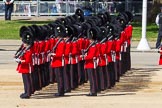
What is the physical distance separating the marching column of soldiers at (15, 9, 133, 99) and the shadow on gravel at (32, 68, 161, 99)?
6.6 inches

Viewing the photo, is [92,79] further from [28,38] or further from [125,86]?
[125,86]

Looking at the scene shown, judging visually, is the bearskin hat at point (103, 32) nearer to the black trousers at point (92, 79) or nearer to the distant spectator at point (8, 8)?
the black trousers at point (92, 79)

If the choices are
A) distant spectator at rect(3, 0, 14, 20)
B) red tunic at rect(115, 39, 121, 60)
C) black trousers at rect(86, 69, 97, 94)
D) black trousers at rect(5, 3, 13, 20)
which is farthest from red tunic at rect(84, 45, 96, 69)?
black trousers at rect(5, 3, 13, 20)

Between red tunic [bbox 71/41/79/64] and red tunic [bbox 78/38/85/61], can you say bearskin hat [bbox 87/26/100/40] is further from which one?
red tunic [bbox 78/38/85/61]

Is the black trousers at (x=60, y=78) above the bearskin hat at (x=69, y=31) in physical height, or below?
below

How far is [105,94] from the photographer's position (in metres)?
17.5

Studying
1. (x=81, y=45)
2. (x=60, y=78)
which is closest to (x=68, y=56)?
(x=60, y=78)

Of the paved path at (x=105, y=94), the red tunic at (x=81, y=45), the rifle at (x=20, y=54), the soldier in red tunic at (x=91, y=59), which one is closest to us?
the paved path at (x=105, y=94)

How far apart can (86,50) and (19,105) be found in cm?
240

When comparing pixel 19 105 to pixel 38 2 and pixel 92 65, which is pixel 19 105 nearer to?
pixel 92 65

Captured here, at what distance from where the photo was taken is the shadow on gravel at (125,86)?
17.6 m

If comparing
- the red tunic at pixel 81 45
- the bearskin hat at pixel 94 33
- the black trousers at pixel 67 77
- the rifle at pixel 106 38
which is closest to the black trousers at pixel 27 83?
the black trousers at pixel 67 77

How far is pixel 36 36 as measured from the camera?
17.3 metres

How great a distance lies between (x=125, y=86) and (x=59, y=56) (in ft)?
9.83
